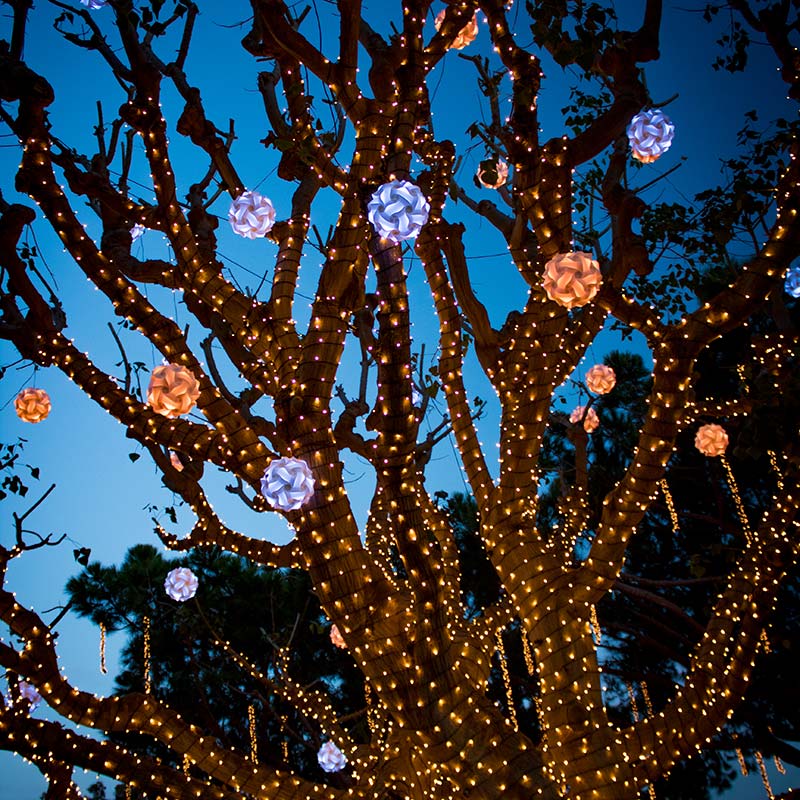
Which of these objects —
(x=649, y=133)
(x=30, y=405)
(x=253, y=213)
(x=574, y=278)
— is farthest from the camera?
(x=30, y=405)

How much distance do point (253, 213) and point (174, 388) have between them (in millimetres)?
1069

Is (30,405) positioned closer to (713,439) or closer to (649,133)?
(649,133)

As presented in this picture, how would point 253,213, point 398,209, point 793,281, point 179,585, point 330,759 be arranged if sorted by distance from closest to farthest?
point 398,209
point 253,213
point 793,281
point 179,585
point 330,759

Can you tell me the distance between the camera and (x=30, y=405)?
3574 mm

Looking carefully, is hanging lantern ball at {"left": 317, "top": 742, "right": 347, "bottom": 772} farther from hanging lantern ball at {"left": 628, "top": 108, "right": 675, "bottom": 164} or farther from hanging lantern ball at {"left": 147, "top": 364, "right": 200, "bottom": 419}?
hanging lantern ball at {"left": 628, "top": 108, "right": 675, "bottom": 164}

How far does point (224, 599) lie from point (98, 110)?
6.57m

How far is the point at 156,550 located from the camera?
9.45 metres

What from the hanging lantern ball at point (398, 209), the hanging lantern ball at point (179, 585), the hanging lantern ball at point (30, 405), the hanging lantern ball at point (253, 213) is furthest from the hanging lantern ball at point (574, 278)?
the hanging lantern ball at point (179, 585)

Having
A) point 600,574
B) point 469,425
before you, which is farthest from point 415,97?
point 600,574

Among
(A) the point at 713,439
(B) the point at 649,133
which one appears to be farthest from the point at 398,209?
(A) the point at 713,439

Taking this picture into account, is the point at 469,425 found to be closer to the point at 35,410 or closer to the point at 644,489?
the point at 644,489

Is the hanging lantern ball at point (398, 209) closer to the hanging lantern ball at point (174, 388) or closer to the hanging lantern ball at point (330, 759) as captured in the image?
the hanging lantern ball at point (174, 388)

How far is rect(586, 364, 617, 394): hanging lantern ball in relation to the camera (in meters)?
4.60

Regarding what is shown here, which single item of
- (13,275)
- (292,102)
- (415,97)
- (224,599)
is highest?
(224,599)
